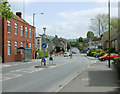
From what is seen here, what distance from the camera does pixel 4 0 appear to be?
19.0 m

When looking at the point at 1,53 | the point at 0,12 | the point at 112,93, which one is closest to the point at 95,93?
the point at 112,93

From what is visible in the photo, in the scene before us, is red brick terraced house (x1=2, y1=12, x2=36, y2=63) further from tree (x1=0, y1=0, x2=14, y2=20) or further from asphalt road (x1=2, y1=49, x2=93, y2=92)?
tree (x1=0, y1=0, x2=14, y2=20)

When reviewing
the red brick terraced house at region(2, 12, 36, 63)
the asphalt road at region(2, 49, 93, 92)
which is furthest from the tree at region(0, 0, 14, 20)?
the red brick terraced house at region(2, 12, 36, 63)

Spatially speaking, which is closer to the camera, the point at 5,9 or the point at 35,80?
the point at 35,80

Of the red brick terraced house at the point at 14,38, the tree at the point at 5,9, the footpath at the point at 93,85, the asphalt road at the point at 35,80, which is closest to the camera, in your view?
the footpath at the point at 93,85

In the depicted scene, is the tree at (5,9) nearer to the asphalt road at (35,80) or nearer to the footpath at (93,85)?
the asphalt road at (35,80)

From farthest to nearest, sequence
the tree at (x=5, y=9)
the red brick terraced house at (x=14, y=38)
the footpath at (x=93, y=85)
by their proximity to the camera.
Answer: the red brick terraced house at (x=14, y=38), the tree at (x=5, y=9), the footpath at (x=93, y=85)

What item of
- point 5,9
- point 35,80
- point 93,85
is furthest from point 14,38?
point 93,85

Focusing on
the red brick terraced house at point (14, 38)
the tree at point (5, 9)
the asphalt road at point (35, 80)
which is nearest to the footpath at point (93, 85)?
the asphalt road at point (35, 80)

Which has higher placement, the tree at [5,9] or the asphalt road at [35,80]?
the tree at [5,9]

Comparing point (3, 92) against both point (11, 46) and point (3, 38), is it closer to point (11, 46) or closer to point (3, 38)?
point (3, 38)

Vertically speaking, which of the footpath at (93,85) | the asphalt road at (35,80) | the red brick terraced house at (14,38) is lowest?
the asphalt road at (35,80)

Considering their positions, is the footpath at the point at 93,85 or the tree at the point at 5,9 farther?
the tree at the point at 5,9

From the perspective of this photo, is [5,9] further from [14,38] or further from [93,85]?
[14,38]
